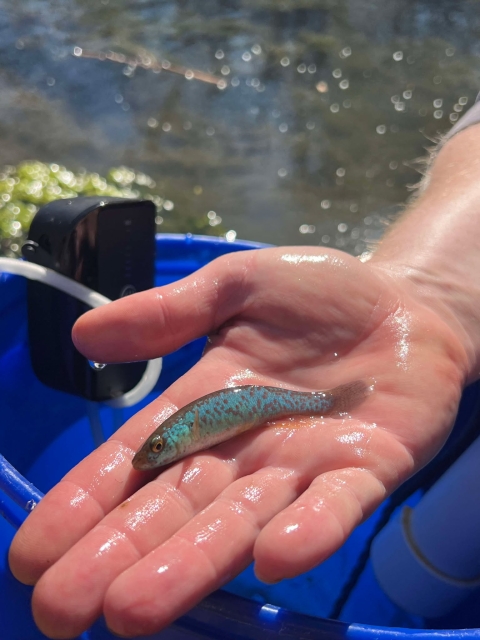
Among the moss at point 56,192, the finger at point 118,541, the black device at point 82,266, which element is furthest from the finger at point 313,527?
the moss at point 56,192

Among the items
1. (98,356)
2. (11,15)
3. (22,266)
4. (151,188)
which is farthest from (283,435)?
(11,15)

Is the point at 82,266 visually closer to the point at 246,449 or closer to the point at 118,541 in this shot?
the point at 246,449

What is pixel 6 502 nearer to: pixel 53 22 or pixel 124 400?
pixel 124 400

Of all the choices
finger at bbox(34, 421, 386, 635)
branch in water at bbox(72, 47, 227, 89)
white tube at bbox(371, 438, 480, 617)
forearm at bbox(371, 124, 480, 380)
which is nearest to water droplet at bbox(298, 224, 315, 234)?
forearm at bbox(371, 124, 480, 380)

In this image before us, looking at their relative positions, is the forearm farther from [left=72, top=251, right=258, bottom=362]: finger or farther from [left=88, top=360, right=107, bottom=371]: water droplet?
[left=88, top=360, right=107, bottom=371]: water droplet

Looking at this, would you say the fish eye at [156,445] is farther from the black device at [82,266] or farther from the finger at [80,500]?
the black device at [82,266]

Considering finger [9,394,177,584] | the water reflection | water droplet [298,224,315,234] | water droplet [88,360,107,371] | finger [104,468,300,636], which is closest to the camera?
finger [104,468,300,636]
